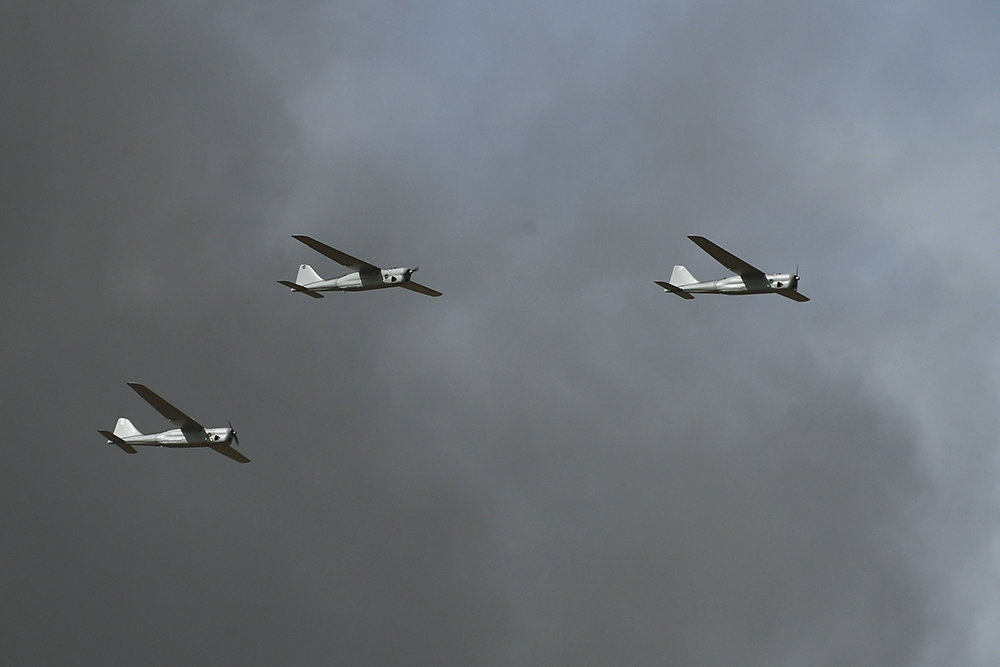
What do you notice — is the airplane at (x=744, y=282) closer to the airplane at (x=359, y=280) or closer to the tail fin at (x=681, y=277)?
the tail fin at (x=681, y=277)

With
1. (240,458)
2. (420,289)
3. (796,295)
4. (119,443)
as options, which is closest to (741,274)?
(796,295)

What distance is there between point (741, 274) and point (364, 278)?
29.8m

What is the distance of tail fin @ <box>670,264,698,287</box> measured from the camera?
101 metres

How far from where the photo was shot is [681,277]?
101438mm

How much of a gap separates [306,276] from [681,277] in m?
31.1

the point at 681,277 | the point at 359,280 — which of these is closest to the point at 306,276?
the point at 359,280

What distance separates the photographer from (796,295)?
94.9m

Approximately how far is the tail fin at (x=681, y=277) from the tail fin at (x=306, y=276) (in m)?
29.3

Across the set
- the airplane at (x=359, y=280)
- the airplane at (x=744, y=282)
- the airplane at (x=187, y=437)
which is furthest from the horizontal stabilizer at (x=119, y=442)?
the airplane at (x=744, y=282)

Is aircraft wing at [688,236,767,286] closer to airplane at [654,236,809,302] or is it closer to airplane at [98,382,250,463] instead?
airplane at [654,236,809,302]

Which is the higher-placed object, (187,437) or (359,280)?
(359,280)

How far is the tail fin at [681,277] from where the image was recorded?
10094cm

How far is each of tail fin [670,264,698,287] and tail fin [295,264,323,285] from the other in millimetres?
29309

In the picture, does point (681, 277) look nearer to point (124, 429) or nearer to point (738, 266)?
point (738, 266)
